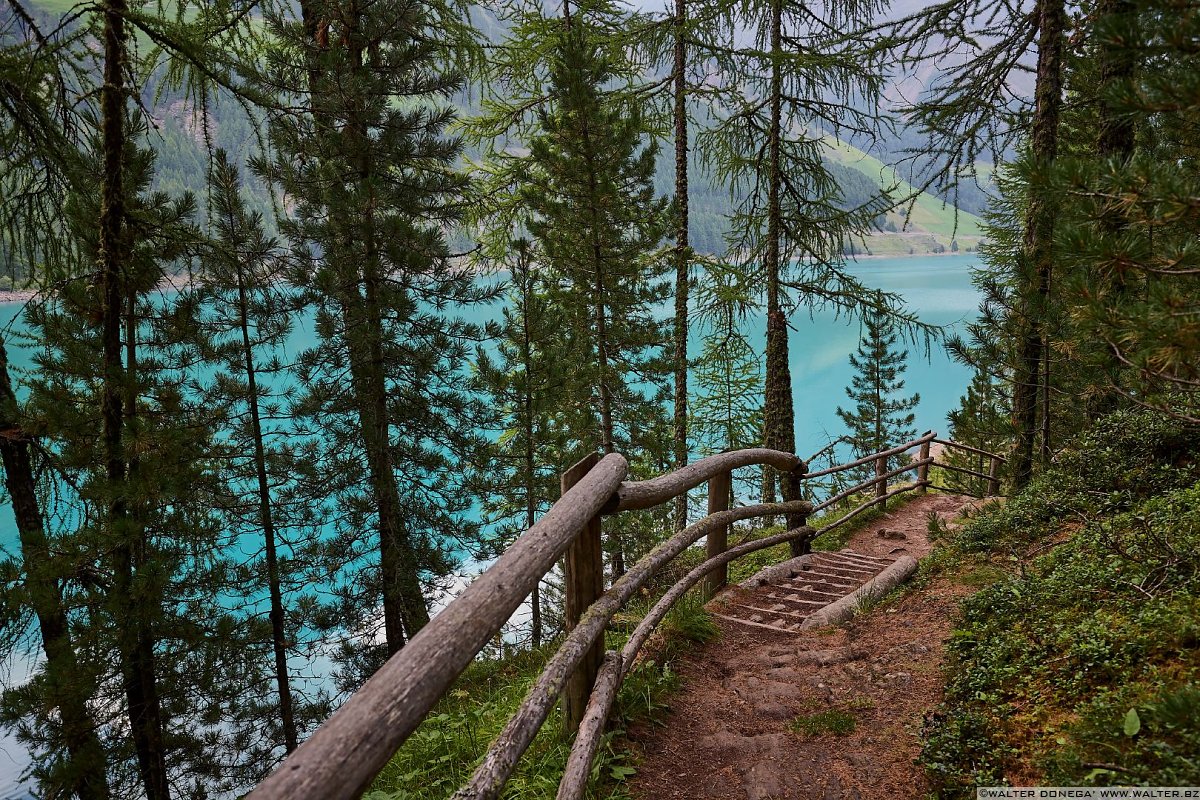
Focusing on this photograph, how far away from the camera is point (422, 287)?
10.6 metres

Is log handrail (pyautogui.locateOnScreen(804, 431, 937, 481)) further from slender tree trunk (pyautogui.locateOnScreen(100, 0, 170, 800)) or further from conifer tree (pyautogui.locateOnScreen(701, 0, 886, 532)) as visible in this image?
slender tree trunk (pyautogui.locateOnScreen(100, 0, 170, 800))

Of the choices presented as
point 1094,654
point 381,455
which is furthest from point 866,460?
point 1094,654

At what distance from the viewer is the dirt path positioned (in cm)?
302

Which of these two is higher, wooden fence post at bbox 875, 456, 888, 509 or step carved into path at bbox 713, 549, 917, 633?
step carved into path at bbox 713, 549, 917, 633

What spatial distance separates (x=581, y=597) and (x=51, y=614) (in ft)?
15.9

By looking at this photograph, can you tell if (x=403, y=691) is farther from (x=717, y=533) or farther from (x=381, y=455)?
(x=381, y=455)

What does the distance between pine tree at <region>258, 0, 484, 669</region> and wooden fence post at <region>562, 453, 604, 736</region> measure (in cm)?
730

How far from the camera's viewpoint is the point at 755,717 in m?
3.68

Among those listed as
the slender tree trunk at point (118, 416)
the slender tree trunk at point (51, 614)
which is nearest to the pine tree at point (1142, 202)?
the slender tree trunk at point (118, 416)

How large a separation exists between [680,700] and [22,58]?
6.09 metres

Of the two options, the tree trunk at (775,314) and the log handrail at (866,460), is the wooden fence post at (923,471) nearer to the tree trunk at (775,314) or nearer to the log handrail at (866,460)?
the log handrail at (866,460)

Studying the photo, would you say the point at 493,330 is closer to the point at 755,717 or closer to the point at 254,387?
the point at 254,387

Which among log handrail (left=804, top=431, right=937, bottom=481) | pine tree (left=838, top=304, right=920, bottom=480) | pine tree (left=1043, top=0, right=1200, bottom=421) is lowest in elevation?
pine tree (left=838, top=304, right=920, bottom=480)

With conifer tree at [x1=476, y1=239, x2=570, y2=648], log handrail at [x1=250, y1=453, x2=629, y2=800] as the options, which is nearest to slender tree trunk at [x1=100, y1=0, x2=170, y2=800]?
log handrail at [x1=250, y1=453, x2=629, y2=800]
